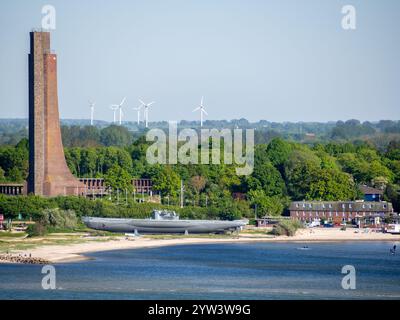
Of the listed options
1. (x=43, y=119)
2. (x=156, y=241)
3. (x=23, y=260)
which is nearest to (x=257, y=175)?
(x=43, y=119)

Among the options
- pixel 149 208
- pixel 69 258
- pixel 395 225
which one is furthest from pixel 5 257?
pixel 395 225

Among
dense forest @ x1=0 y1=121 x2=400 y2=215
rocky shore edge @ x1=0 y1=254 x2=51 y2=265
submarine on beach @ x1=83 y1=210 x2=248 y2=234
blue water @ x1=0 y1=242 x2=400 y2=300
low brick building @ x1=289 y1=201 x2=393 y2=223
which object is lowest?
blue water @ x1=0 y1=242 x2=400 y2=300

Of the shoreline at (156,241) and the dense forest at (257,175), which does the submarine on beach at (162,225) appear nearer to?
the shoreline at (156,241)

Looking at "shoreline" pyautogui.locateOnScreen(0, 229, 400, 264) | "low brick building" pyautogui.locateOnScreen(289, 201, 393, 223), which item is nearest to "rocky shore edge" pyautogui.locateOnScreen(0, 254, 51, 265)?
"shoreline" pyautogui.locateOnScreen(0, 229, 400, 264)

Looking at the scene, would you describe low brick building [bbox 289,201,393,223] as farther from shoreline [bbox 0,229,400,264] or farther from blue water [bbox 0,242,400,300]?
blue water [bbox 0,242,400,300]
